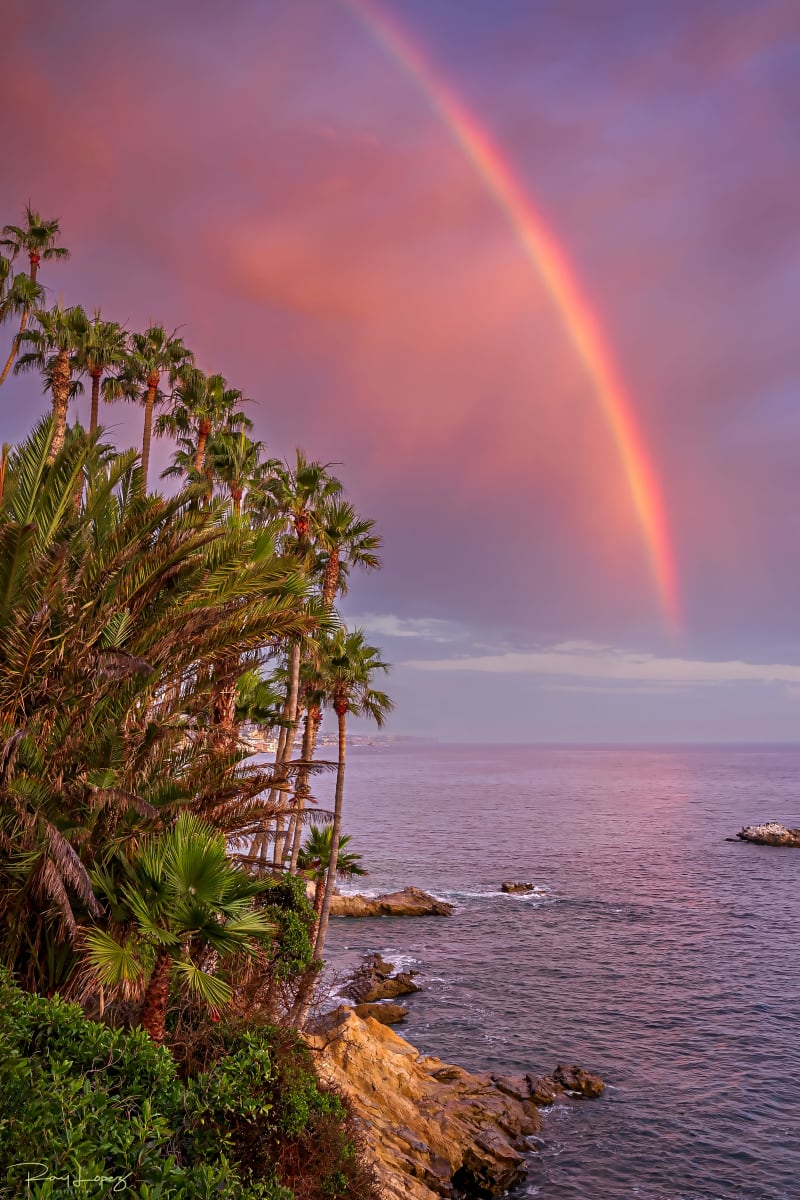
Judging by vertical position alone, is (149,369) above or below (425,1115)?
above

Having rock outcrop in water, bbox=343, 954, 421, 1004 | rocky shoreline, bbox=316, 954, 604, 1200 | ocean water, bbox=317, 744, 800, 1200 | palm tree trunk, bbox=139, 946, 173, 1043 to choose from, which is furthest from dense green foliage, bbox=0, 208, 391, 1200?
rock outcrop in water, bbox=343, 954, 421, 1004

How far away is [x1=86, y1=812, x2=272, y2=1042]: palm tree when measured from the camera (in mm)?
10859

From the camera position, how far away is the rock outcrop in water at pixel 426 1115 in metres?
18.0

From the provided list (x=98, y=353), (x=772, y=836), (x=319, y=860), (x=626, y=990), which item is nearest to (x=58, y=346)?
(x=98, y=353)

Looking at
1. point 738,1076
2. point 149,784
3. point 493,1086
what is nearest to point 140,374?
point 149,784

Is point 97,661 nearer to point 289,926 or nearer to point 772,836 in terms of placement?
point 289,926

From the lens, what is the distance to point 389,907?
2126 inches

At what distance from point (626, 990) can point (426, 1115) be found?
21.3 m

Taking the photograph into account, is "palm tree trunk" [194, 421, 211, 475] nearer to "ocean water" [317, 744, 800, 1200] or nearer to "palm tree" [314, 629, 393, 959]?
"palm tree" [314, 629, 393, 959]

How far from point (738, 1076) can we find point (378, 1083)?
16.3m

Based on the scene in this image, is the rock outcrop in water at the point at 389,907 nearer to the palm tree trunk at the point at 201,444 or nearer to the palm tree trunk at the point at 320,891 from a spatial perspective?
the palm tree trunk at the point at 320,891

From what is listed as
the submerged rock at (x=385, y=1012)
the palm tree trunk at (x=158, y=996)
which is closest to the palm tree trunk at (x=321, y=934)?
the palm tree trunk at (x=158, y=996)

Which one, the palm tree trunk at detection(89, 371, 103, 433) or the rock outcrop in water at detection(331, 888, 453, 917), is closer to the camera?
the palm tree trunk at detection(89, 371, 103, 433)

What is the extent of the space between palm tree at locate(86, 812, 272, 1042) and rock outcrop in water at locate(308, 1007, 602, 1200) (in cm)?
692
